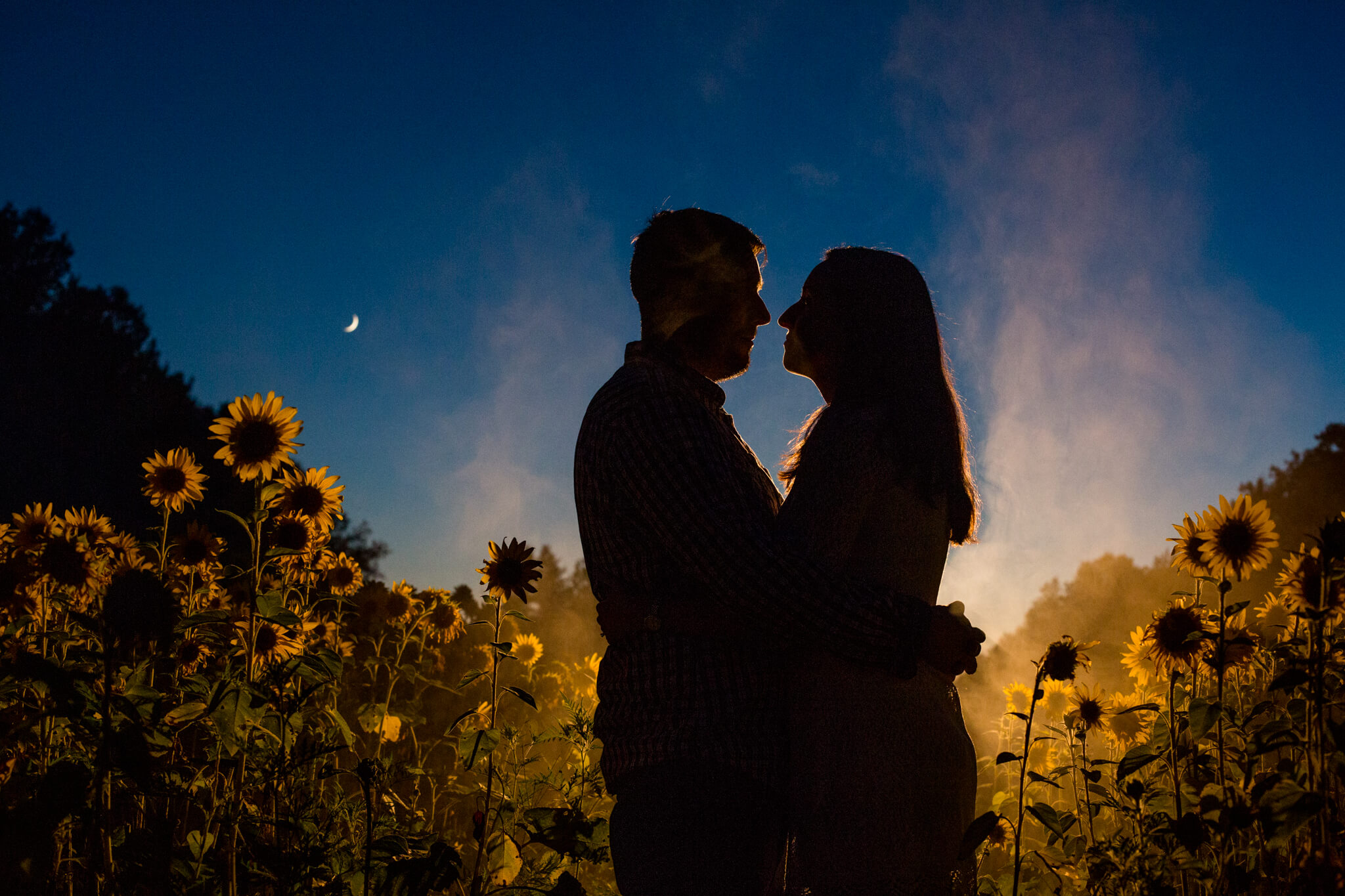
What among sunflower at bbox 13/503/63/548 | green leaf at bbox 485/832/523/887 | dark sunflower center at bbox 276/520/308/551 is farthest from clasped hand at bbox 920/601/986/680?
sunflower at bbox 13/503/63/548

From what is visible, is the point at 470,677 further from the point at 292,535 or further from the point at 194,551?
the point at 194,551

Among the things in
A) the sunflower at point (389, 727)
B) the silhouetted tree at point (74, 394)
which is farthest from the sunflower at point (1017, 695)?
the silhouetted tree at point (74, 394)

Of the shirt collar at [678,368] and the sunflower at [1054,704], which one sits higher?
the shirt collar at [678,368]

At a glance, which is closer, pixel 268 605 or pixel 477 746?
pixel 268 605

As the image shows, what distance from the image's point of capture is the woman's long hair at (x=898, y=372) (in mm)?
1870

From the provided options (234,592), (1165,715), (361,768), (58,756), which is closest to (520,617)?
(361,768)

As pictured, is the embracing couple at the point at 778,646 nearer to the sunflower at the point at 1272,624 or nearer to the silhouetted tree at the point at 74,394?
the sunflower at the point at 1272,624

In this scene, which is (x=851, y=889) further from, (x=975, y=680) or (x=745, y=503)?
(x=975, y=680)

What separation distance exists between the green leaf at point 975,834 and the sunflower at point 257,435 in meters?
2.10

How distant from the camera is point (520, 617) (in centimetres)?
231

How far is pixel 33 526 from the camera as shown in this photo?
322 centimetres

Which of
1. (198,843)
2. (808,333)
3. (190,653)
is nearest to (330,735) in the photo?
(190,653)

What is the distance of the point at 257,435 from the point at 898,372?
6.24 feet

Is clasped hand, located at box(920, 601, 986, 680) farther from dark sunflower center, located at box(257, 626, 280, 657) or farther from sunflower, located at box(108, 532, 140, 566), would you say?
sunflower, located at box(108, 532, 140, 566)
